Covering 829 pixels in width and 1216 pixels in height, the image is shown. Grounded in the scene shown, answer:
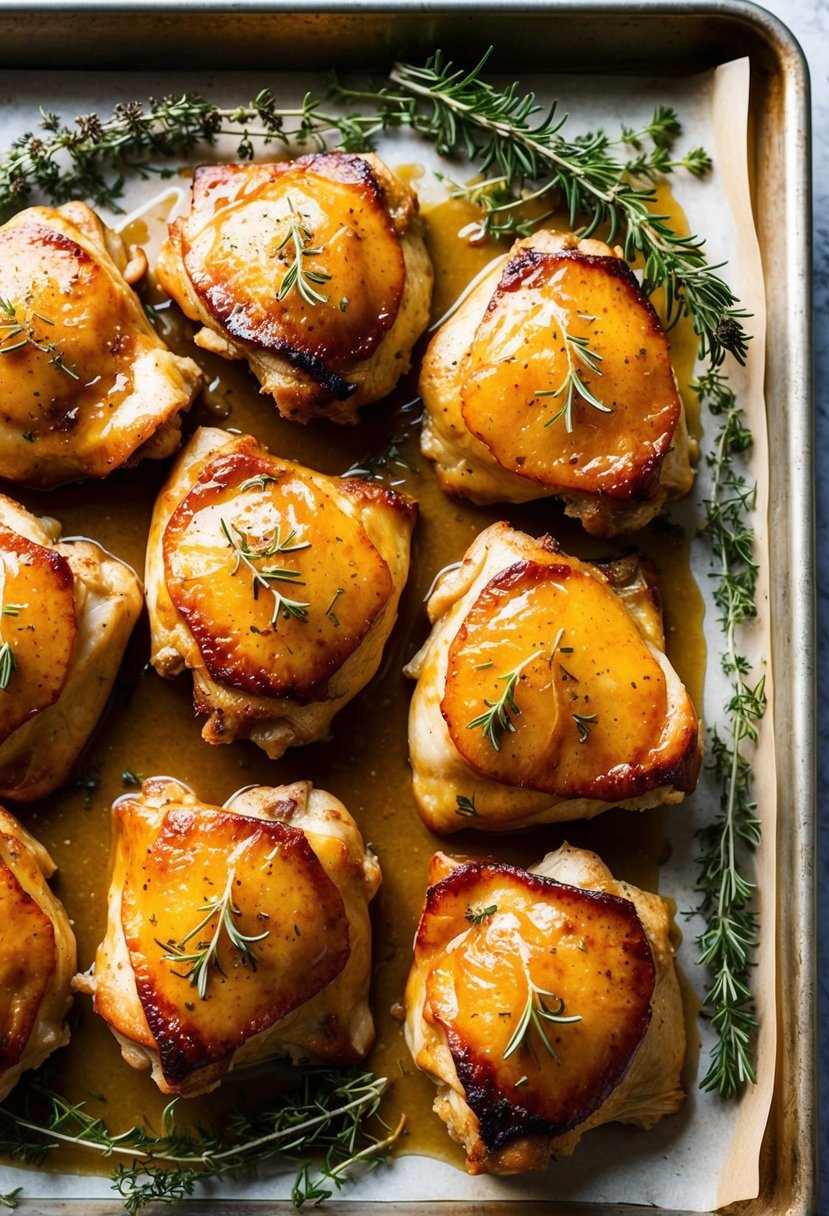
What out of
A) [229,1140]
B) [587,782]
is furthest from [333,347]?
[229,1140]

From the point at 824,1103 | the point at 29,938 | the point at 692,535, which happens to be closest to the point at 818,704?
the point at 692,535

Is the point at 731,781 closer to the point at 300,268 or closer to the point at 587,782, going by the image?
the point at 587,782

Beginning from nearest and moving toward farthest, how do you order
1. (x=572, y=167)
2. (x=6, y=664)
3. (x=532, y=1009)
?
(x=532, y=1009) → (x=6, y=664) → (x=572, y=167)

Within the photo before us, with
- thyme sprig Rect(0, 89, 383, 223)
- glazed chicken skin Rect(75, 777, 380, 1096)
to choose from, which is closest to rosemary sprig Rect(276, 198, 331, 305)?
thyme sprig Rect(0, 89, 383, 223)

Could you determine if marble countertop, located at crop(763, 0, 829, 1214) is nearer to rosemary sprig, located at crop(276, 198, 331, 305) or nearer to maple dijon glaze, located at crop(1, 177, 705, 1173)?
maple dijon glaze, located at crop(1, 177, 705, 1173)

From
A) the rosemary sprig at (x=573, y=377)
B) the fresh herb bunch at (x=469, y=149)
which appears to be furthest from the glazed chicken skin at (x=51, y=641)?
the rosemary sprig at (x=573, y=377)

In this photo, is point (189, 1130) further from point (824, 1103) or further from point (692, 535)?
point (692, 535)
